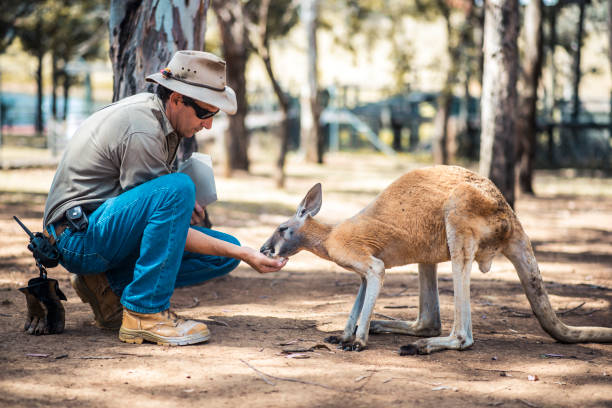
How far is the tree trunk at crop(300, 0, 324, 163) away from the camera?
17.6m

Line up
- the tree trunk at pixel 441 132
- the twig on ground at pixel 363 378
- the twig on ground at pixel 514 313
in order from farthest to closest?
the tree trunk at pixel 441 132 → the twig on ground at pixel 514 313 → the twig on ground at pixel 363 378

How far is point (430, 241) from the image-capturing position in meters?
3.78

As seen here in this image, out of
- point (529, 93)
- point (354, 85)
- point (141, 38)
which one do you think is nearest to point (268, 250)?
point (141, 38)

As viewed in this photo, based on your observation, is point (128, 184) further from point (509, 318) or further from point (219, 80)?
point (509, 318)

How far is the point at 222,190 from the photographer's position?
1148 centimetres

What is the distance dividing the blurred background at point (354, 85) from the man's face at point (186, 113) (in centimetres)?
155

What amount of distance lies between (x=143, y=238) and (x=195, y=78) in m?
0.91

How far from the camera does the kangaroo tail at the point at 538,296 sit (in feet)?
12.6

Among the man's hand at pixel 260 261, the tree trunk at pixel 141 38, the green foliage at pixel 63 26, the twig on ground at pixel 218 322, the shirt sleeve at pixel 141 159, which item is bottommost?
the twig on ground at pixel 218 322

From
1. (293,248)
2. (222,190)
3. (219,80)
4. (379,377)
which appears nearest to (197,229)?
(293,248)

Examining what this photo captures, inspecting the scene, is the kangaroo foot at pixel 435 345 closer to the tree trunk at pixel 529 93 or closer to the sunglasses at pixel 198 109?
the sunglasses at pixel 198 109

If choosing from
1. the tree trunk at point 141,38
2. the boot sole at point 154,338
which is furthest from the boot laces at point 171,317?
the tree trunk at point 141,38

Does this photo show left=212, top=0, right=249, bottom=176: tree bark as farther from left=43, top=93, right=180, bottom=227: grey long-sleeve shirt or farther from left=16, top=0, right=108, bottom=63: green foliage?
left=16, top=0, right=108, bottom=63: green foliage

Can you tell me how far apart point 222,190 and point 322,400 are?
8.77 meters
